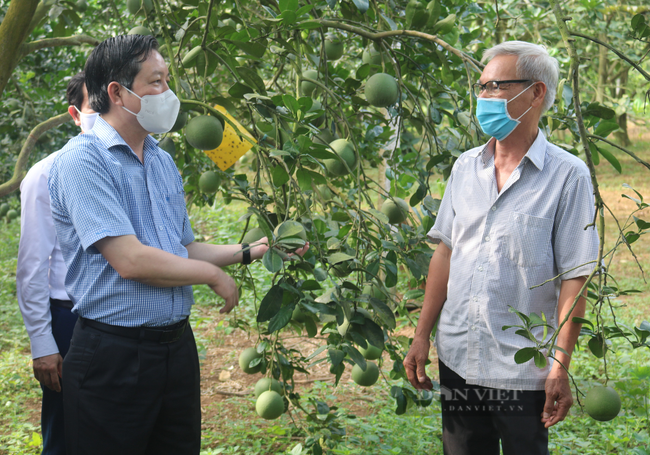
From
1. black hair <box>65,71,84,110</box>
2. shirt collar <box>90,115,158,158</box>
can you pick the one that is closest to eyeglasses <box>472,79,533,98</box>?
shirt collar <box>90,115,158,158</box>

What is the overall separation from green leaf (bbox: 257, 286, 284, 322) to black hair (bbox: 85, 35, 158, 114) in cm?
65

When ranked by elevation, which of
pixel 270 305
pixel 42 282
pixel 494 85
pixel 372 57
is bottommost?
pixel 42 282

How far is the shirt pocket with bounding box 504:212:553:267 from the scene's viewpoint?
1415 mm

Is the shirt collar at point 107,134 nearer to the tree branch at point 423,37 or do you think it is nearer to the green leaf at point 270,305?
the green leaf at point 270,305

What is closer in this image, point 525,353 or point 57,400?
point 525,353

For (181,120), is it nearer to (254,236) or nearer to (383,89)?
(254,236)

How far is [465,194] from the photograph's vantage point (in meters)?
1.58

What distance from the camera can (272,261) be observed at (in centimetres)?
122

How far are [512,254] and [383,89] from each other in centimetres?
72

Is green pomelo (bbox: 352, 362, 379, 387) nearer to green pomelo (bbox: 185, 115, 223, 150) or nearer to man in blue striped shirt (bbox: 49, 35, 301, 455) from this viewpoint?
man in blue striped shirt (bbox: 49, 35, 301, 455)

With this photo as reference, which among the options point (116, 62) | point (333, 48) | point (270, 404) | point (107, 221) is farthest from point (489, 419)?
point (333, 48)

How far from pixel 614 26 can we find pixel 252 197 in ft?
20.6

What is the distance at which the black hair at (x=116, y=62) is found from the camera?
4.65ft

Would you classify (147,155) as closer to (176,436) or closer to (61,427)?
(176,436)
